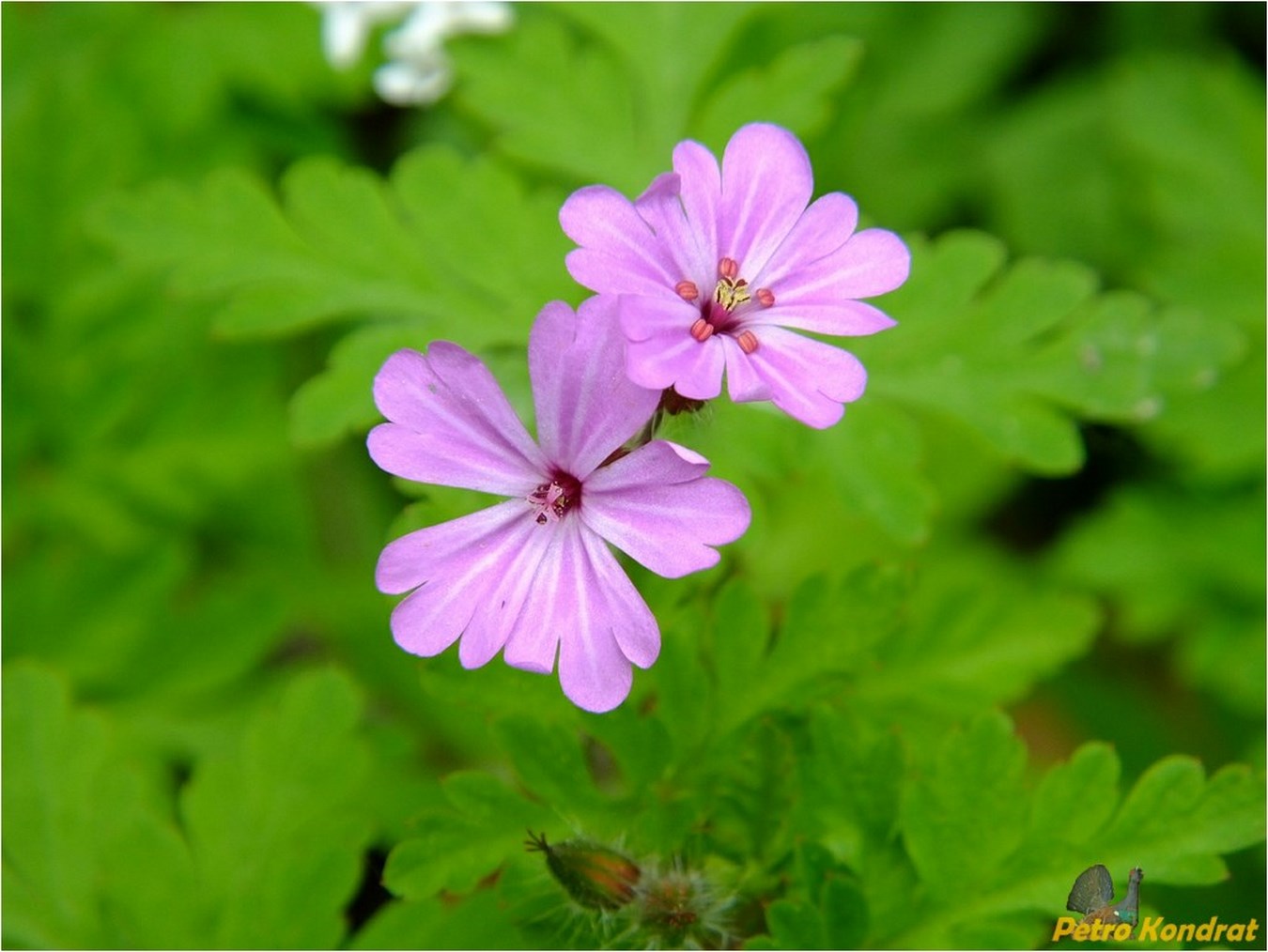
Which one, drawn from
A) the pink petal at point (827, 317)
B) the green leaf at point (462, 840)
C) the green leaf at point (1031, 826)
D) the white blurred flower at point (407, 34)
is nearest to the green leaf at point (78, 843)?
the green leaf at point (462, 840)

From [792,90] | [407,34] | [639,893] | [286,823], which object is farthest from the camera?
[407,34]

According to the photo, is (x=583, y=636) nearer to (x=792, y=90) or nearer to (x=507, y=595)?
(x=507, y=595)

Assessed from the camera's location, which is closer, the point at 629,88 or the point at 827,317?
the point at 827,317

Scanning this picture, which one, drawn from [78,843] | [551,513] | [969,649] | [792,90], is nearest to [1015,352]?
[969,649]

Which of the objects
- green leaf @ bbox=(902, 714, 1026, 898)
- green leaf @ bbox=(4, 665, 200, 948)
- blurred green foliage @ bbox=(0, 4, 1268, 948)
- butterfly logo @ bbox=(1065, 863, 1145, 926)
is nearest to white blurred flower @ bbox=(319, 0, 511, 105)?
blurred green foliage @ bbox=(0, 4, 1268, 948)

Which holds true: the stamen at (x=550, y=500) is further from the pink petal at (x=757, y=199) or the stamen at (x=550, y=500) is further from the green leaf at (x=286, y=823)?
the green leaf at (x=286, y=823)

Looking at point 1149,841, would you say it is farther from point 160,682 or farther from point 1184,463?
point 160,682

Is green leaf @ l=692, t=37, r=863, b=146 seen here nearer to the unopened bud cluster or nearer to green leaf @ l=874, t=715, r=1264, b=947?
green leaf @ l=874, t=715, r=1264, b=947
